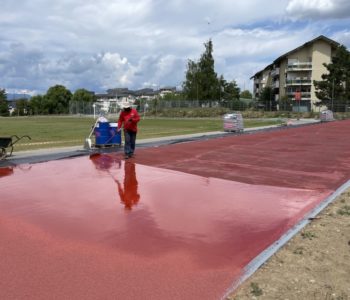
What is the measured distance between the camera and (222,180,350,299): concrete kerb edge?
13.9 ft

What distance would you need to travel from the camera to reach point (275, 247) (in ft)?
16.8

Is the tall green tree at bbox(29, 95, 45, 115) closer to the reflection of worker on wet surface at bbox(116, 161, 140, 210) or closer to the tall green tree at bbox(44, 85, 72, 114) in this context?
the tall green tree at bbox(44, 85, 72, 114)

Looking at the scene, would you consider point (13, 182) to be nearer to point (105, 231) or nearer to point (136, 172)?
point (136, 172)

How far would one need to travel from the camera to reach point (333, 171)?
1095cm

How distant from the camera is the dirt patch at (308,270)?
3.94m

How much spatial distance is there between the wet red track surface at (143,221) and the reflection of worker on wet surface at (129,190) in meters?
0.02

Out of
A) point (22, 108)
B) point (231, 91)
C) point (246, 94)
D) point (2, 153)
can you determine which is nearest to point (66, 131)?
point (2, 153)

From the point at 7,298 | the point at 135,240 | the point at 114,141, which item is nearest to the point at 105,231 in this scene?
the point at 135,240

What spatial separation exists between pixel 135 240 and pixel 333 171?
7075 millimetres

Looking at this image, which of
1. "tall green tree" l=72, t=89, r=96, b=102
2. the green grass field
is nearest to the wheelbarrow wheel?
the green grass field

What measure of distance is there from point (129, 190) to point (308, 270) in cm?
463

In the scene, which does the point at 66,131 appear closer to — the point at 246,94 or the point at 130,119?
the point at 130,119

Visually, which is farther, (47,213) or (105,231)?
(47,213)

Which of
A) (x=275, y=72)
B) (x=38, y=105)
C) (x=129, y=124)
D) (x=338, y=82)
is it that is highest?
(x=275, y=72)
